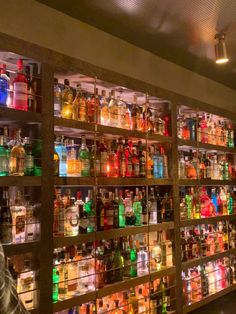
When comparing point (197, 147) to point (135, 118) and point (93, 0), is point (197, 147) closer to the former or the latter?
point (135, 118)

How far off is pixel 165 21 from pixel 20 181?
116 cm

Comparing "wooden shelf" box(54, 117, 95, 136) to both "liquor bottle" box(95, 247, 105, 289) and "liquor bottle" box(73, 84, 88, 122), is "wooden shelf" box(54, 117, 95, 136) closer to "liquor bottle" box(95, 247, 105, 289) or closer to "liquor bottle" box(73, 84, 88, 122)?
"liquor bottle" box(73, 84, 88, 122)

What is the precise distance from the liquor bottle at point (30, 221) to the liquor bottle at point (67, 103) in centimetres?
46

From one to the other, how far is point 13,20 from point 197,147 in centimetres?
157

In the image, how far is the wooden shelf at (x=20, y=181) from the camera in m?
1.41

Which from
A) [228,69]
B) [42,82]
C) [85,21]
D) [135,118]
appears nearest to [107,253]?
[135,118]

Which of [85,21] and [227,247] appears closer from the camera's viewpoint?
[85,21]

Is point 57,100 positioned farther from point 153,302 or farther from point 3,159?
point 153,302

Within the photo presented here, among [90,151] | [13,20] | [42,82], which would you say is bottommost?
[90,151]

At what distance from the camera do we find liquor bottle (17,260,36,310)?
A: 4.86 feet

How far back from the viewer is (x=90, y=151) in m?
1.93

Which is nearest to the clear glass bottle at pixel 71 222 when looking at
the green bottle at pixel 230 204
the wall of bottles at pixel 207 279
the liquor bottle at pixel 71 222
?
the liquor bottle at pixel 71 222

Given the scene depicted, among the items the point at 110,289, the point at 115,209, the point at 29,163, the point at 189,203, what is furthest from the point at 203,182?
the point at 29,163

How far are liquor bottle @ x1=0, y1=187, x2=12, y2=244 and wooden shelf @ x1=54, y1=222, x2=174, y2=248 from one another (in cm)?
21
